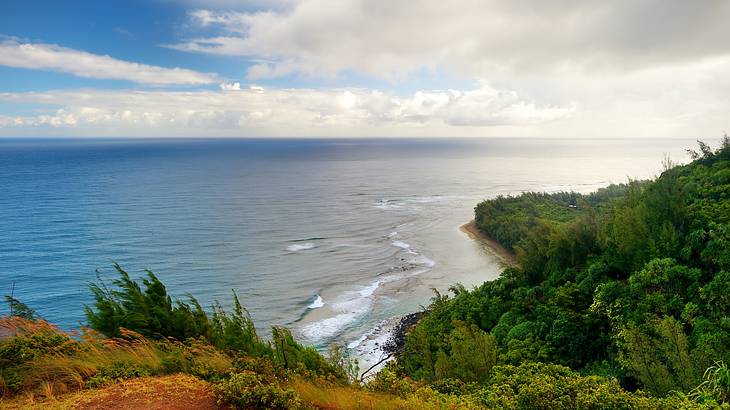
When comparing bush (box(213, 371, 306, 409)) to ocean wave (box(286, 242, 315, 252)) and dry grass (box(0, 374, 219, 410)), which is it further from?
ocean wave (box(286, 242, 315, 252))

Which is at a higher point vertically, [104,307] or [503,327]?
[104,307]

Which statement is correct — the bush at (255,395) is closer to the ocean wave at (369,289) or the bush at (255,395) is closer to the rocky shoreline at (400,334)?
the rocky shoreline at (400,334)

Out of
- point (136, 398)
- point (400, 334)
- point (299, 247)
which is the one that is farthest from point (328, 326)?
point (136, 398)

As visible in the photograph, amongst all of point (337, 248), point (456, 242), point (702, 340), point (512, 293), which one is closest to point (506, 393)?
point (702, 340)

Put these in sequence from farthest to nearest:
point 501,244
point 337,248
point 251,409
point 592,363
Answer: point 501,244, point 337,248, point 592,363, point 251,409

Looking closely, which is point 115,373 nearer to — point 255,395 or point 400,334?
point 255,395

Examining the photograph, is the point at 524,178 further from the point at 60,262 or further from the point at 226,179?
the point at 60,262

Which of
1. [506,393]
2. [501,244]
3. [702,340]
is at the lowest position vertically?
[501,244]
